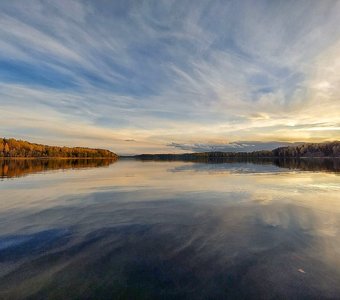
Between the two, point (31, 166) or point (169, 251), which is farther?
point (31, 166)

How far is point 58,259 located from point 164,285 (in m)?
3.25

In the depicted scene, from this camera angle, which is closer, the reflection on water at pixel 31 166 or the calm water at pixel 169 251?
the calm water at pixel 169 251

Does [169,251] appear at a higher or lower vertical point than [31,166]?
lower

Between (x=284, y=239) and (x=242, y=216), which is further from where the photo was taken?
(x=242, y=216)

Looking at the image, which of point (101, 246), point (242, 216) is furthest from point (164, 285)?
point (242, 216)

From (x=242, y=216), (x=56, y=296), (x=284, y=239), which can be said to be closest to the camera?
(x=56, y=296)

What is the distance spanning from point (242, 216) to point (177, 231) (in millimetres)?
3967

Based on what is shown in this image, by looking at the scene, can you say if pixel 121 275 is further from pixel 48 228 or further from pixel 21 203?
pixel 21 203

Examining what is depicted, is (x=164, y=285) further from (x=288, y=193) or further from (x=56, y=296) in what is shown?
(x=288, y=193)

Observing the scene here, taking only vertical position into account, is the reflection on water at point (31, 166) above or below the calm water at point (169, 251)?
above

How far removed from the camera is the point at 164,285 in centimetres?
589

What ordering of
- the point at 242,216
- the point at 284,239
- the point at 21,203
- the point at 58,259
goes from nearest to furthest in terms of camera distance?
the point at 58,259, the point at 284,239, the point at 242,216, the point at 21,203

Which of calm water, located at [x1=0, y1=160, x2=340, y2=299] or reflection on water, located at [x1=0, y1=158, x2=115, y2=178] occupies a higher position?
reflection on water, located at [x1=0, y1=158, x2=115, y2=178]

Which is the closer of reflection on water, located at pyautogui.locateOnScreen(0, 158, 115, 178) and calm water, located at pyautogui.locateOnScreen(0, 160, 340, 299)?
calm water, located at pyautogui.locateOnScreen(0, 160, 340, 299)
